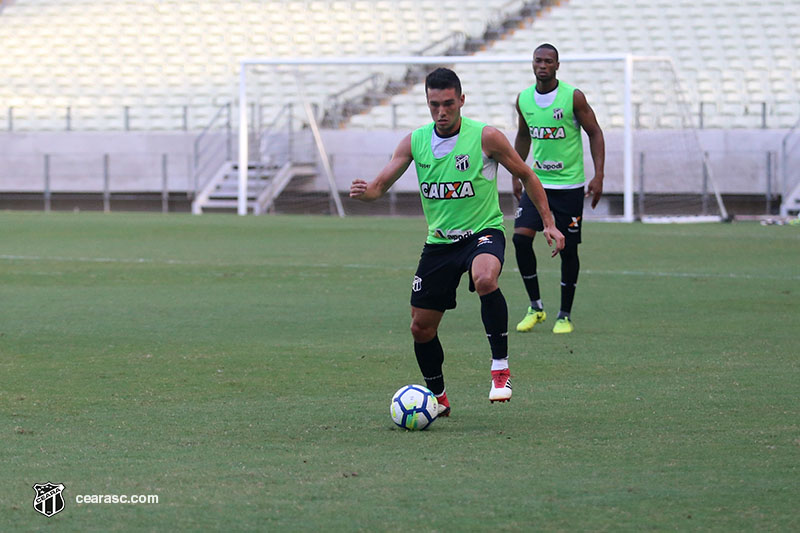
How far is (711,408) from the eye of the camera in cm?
637

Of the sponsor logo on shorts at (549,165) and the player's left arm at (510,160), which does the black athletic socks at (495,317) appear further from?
the sponsor logo on shorts at (549,165)

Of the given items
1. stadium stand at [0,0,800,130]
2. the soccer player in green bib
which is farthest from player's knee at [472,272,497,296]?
stadium stand at [0,0,800,130]

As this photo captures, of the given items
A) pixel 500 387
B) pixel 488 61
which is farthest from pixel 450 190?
pixel 488 61

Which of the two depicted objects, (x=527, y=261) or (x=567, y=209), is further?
(x=567, y=209)

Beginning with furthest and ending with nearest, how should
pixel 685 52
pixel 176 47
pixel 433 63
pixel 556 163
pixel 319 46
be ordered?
pixel 176 47, pixel 319 46, pixel 685 52, pixel 433 63, pixel 556 163

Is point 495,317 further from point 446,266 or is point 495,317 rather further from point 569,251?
point 569,251

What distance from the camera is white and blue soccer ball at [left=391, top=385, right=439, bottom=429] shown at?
232 inches

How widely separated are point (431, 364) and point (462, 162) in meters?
1.01

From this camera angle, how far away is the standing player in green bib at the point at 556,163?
9938 millimetres

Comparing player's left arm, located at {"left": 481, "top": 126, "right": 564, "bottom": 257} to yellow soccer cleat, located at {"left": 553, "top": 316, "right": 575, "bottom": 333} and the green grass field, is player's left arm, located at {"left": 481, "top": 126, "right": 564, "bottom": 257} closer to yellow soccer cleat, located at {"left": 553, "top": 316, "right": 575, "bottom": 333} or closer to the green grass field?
the green grass field

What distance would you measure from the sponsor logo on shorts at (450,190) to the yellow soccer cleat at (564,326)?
3.43m

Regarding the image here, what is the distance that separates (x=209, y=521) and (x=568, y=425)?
2.24 meters

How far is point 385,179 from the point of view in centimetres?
645

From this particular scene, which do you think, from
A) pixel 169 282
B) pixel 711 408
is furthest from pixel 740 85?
pixel 711 408
